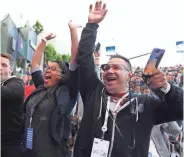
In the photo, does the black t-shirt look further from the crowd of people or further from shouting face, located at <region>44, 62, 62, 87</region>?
shouting face, located at <region>44, 62, 62, 87</region>

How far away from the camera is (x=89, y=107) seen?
4.51 feet

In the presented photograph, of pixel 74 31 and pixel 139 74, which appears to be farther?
pixel 74 31

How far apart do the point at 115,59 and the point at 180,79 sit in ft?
4.98

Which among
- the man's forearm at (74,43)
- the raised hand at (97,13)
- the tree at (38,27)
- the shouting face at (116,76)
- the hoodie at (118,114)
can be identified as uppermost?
the tree at (38,27)

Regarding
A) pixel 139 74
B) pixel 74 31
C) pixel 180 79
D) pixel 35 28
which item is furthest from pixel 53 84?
pixel 35 28

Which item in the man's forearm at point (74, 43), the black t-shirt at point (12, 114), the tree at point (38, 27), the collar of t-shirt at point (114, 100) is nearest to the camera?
the collar of t-shirt at point (114, 100)

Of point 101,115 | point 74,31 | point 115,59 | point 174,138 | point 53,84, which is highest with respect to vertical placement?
point 74,31

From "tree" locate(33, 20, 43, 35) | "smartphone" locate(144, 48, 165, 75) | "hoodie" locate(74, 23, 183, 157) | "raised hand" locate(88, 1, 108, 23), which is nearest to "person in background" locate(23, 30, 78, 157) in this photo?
"hoodie" locate(74, 23, 183, 157)

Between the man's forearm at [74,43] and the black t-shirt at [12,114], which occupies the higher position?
the man's forearm at [74,43]

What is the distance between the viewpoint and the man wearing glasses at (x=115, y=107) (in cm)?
122

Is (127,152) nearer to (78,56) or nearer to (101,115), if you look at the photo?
(101,115)

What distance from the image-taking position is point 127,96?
1378 mm

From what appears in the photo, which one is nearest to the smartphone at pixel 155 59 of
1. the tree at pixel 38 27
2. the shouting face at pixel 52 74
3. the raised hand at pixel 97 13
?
the raised hand at pixel 97 13

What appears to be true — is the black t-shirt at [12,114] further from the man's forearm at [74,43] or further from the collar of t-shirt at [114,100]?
the collar of t-shirt at [114,100]
